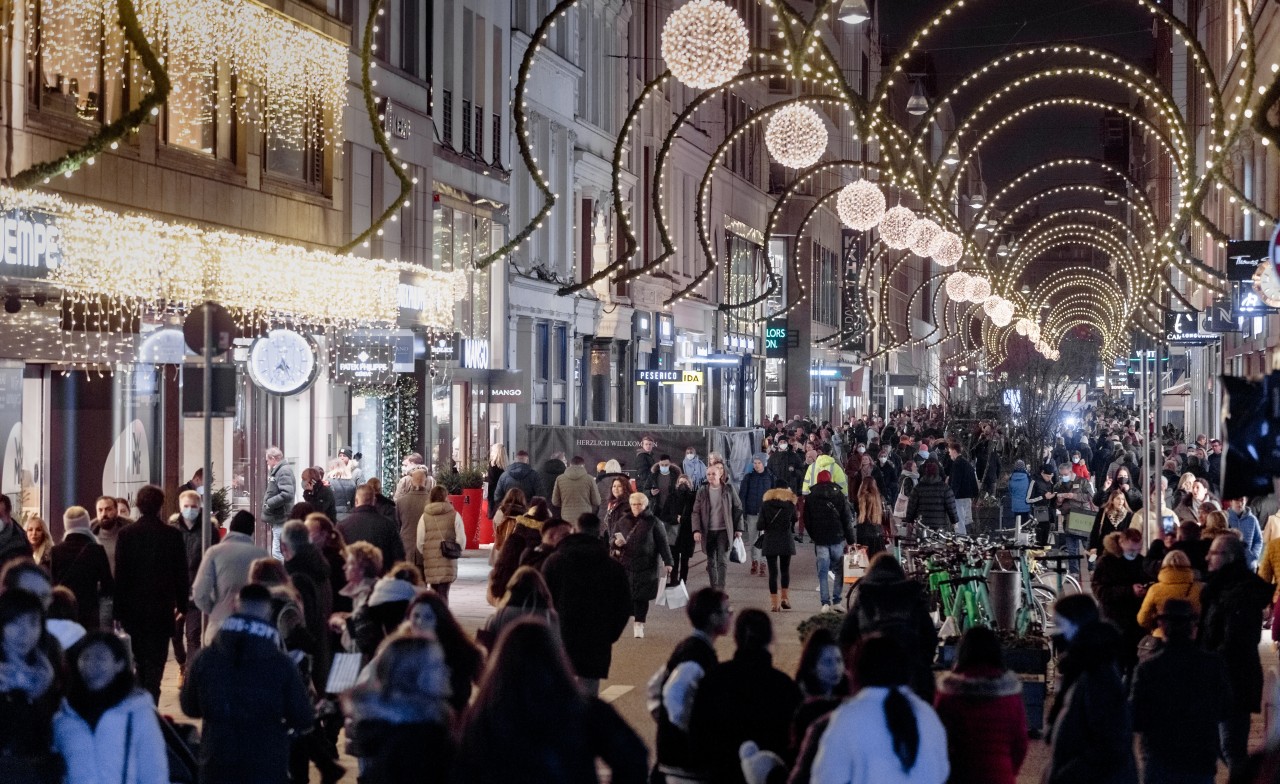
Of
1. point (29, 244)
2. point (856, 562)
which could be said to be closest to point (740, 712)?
point (29, 244)

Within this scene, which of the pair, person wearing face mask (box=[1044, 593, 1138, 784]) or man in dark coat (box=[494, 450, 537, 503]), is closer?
person wearing face mask (box=[1044, 593, 1138, 784])

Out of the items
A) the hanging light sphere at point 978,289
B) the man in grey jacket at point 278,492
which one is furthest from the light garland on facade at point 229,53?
the hanging light sphere at point 978,289

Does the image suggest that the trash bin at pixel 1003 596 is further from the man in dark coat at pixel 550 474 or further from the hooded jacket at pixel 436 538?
the man in dark coat at pixel 550 474

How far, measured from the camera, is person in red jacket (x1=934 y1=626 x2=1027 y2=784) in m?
7.93

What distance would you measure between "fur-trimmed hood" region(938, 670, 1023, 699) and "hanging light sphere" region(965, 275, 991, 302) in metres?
40.4

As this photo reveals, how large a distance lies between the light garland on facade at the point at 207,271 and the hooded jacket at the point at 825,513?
26.0ft

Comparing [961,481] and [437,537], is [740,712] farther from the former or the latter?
[961,481]

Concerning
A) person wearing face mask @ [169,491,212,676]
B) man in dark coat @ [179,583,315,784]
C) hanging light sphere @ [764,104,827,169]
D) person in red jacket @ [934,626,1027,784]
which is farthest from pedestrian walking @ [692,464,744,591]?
person in red jacket @ [934,626,1027,784]

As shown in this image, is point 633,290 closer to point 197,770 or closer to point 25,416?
point 25,416

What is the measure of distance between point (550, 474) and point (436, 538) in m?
10.4

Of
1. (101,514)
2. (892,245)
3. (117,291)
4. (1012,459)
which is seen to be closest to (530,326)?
(892,245)

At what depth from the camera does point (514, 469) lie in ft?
82.8

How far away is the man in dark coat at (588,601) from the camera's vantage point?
12.6 meters

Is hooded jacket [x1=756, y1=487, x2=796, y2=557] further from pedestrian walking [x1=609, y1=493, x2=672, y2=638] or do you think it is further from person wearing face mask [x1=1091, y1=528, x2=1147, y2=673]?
person wearing face mask [x1=1091, y1=528, x2=1147, y2=673]
